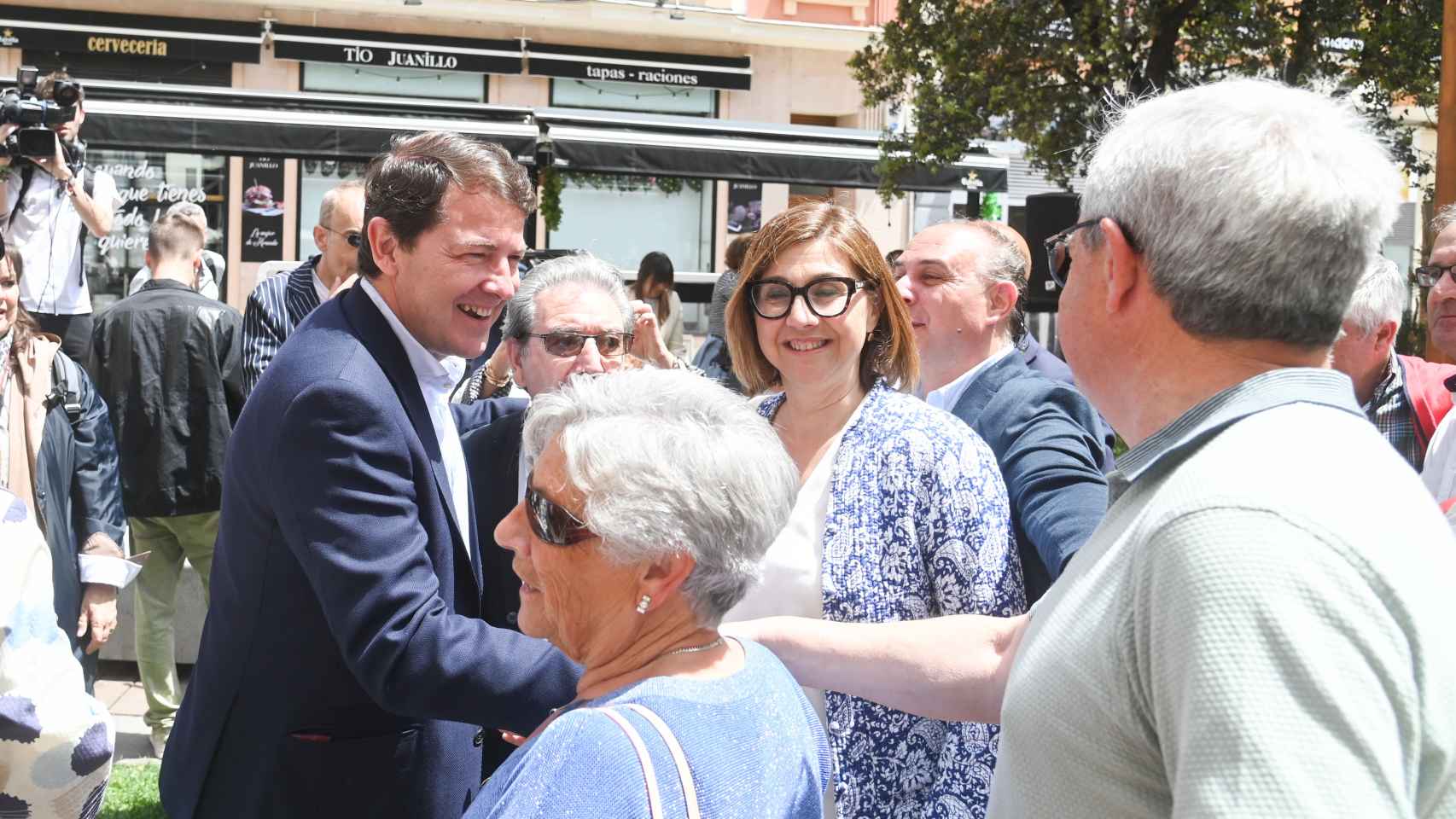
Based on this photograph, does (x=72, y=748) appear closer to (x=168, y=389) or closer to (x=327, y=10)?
(x=168, y=389)

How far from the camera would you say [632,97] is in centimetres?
2152

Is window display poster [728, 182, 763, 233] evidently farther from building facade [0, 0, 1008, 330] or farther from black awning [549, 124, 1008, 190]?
black awning [549, 124, 1008, 190]

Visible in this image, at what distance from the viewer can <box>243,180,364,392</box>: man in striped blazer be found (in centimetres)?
535

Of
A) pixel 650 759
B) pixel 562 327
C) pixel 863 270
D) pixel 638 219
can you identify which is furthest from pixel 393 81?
pixel 650 759

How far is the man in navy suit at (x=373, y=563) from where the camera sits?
2.10m

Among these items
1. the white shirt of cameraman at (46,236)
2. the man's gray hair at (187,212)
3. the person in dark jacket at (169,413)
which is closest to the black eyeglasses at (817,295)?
the person in dark jacket at (169,413)

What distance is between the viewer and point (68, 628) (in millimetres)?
4059

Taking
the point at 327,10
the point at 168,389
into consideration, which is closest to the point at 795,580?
the point at 168,389

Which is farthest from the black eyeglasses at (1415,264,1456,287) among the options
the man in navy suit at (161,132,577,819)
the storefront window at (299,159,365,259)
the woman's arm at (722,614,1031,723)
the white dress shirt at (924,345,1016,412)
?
the storefront window at (299,159,365,259)

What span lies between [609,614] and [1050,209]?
969 centimetres

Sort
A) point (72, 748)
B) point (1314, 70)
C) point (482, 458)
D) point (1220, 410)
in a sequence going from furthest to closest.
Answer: point (1314, 70)
point (482, 458)
point (72, 748)
point (1220, 410)

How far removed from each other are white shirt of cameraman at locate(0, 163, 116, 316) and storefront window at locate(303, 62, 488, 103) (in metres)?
13.4

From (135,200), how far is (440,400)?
1693cm

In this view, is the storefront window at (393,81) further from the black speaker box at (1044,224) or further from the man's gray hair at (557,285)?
the man's gray hair at (557,285)
